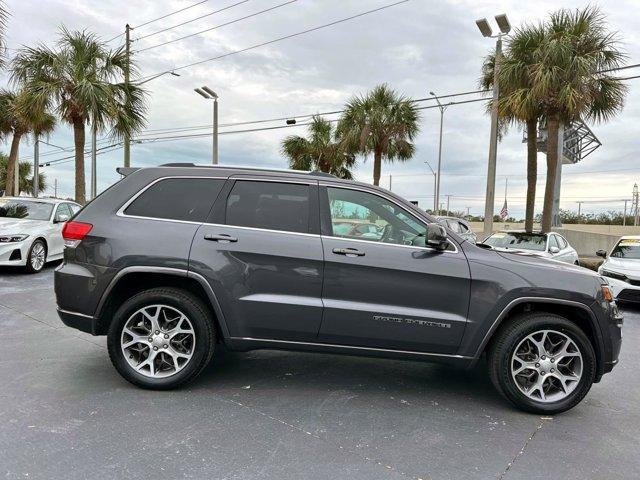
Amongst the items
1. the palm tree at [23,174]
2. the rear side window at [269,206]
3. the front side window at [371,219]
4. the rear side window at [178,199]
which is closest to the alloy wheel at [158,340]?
the rear side window at [178,199]

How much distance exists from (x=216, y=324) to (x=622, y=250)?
8824 mm

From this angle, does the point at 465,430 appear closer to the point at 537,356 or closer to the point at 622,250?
the point at 537,356

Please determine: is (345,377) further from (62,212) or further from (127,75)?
(127,75)

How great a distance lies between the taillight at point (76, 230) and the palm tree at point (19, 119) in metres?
12.9

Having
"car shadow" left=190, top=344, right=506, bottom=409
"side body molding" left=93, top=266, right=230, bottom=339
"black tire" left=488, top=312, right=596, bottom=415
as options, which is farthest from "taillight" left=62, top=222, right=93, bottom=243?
"black tire" left=488, top=312, right=596, bottom=415

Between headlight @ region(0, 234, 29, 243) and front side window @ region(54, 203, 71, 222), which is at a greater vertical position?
front side window @ region(54, 203, 71, 222)

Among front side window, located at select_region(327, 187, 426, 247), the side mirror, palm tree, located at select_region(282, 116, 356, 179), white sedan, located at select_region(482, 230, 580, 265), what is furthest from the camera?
palm tree, located at select_region(282, 116, 356, 179)

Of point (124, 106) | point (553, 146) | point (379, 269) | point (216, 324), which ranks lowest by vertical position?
point (216, 324)

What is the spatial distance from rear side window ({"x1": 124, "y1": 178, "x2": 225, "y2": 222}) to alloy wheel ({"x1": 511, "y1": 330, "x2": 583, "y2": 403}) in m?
2.72

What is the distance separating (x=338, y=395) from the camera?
4.09m

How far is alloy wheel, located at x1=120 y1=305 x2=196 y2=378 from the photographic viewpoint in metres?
3.98

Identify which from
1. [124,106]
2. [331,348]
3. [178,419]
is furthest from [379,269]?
[124,106]

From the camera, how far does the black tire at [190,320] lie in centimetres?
393

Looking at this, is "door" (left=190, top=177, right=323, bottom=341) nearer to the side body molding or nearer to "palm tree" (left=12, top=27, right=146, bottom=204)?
the side body molding
